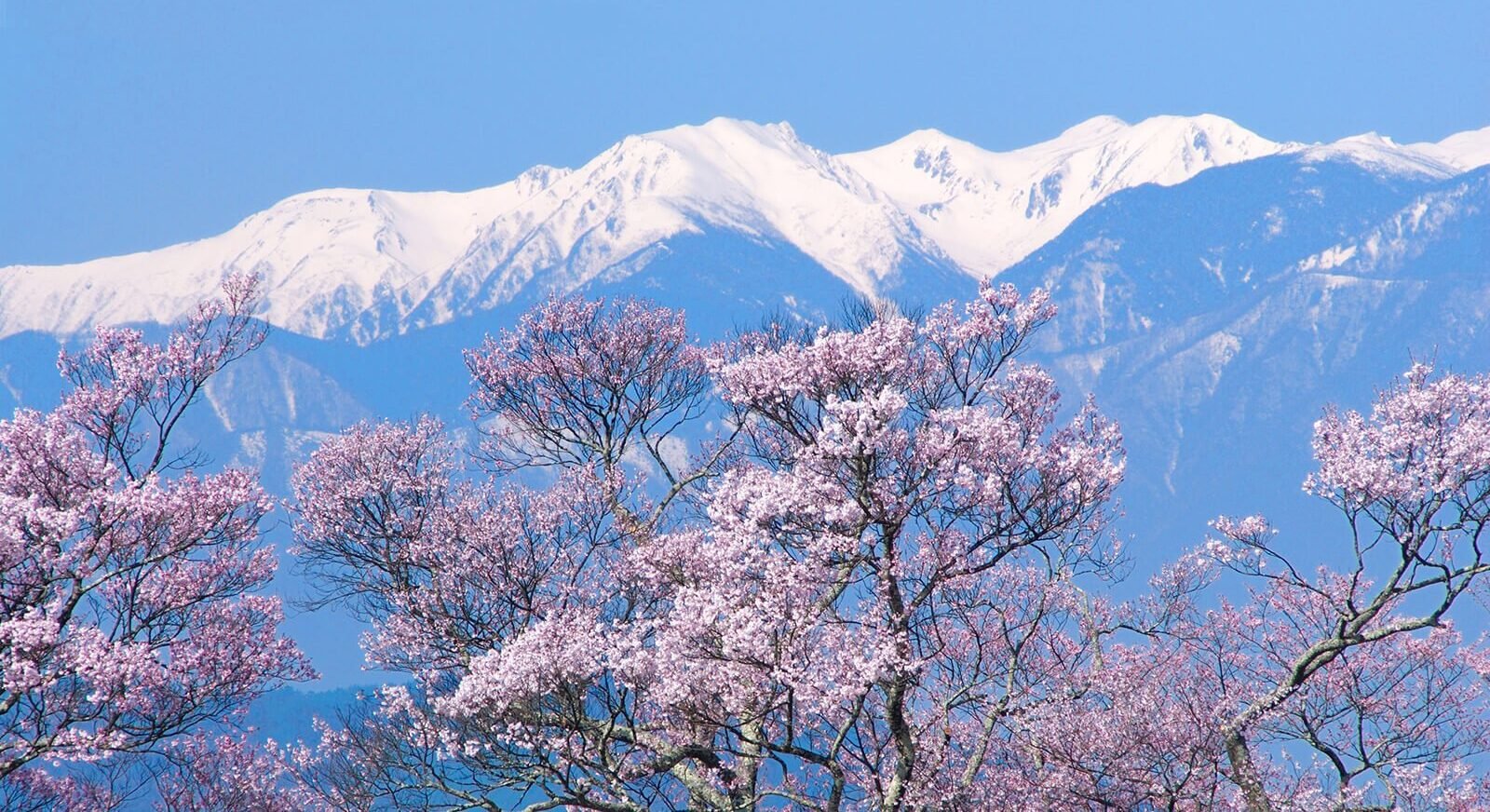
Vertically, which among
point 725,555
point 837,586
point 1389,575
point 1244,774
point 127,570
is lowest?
point 1244,774

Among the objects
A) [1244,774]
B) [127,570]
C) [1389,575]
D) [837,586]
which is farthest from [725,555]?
[1389,575]

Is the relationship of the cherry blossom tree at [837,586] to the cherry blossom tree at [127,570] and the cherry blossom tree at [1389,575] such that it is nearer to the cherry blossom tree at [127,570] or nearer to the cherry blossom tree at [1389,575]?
the cherry blossom tree at [1389,575]

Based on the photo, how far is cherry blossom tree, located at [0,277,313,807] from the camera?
19.8m

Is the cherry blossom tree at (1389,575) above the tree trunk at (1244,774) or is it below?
above

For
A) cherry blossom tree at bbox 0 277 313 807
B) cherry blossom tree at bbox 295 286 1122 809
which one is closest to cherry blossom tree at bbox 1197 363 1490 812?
cherry blossom tree at bbox 295 286 1122 809

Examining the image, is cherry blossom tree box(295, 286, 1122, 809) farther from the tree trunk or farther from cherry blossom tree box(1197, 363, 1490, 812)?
cherry blossom tree box(1197, 363, 1490, 812)

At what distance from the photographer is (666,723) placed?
2302cm

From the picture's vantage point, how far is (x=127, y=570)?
20.3 m

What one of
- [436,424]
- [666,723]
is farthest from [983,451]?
[436,424]

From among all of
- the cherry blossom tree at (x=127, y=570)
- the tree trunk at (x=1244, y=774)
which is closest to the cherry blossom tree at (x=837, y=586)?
the tree trunk at (x=1244, y=774)

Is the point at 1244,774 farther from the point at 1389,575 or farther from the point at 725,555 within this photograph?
the point at 725,555

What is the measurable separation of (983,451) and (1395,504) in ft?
20.3

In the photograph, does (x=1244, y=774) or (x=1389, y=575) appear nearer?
(x=1389, y=575)

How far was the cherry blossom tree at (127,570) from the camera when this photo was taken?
19.8 m
